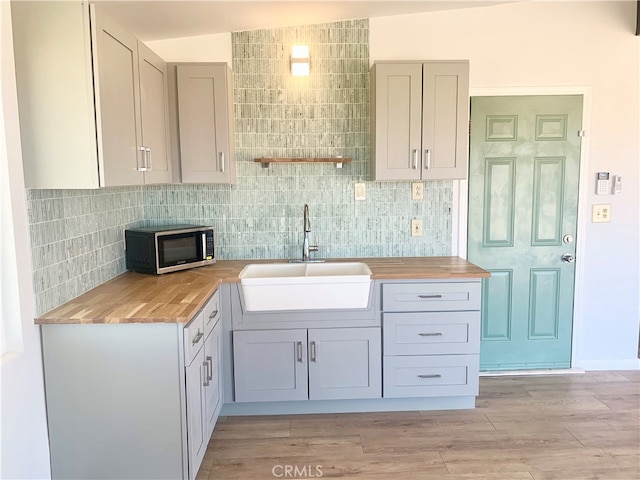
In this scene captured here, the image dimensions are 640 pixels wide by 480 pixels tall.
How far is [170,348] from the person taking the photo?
196 cm

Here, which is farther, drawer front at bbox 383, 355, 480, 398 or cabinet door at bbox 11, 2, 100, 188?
drawer front at bbox 383, 355, 480, 398

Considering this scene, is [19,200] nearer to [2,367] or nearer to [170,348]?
[2,367]

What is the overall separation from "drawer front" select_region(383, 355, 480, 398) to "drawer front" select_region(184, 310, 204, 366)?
1.16 metres

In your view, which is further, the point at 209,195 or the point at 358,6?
the point at 209,195

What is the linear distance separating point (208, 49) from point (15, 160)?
1690 millimetres

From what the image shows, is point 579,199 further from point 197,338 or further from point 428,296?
point 197,338

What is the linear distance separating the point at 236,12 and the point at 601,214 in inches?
110

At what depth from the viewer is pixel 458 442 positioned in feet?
8.50

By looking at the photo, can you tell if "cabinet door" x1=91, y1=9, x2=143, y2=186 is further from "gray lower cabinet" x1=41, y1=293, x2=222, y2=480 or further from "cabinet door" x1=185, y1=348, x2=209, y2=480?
"cabinet door" x1=185, y1=348, x2=209, y2=480

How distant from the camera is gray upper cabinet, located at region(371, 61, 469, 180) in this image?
114 inches

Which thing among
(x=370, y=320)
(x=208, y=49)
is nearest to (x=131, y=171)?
(x=208, y=49)

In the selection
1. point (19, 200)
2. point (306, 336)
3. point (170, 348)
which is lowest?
point (306, 336)

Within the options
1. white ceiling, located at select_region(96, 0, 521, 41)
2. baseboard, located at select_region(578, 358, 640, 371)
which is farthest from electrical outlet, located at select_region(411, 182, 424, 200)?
baseboard, located at select_region(578, 358, 640, 371)

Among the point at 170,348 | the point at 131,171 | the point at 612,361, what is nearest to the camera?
the point at 170,348
